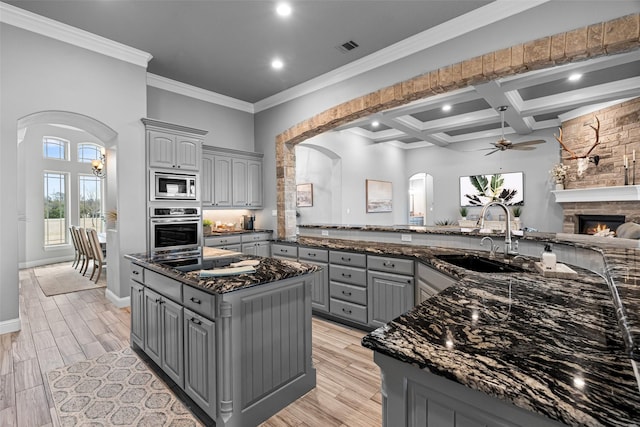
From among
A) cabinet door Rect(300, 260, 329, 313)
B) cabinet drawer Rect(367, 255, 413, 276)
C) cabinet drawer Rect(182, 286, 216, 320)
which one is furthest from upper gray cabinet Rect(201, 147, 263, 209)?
cabinet drawer Rect(182, 286, 216, 320)

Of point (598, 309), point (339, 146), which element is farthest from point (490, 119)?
point (598, 309)

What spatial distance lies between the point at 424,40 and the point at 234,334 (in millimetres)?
3606

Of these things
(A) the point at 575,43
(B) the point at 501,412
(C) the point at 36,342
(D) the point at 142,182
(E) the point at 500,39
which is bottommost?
(C) the point at 36,342

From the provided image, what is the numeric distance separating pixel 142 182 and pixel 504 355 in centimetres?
453

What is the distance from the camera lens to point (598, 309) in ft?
3.82

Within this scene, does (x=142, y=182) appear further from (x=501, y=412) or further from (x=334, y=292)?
(x=501, y=412)

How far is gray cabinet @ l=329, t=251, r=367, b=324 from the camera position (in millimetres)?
3291

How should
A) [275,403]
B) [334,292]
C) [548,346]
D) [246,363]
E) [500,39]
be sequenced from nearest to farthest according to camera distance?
[548,346], [246,363], [275,403], [500,39], [334,292]

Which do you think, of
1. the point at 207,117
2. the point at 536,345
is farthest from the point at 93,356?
the point at 207,117

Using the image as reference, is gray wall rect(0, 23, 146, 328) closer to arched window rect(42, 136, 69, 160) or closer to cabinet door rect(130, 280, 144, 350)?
cabinet door rect(130, 280, 144, 350)

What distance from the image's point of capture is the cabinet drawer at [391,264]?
9.62 feet

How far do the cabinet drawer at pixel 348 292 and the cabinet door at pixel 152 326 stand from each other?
6.14 feet

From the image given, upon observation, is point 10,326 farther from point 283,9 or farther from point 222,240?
point 283,9

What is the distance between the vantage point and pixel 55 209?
7.40 m
